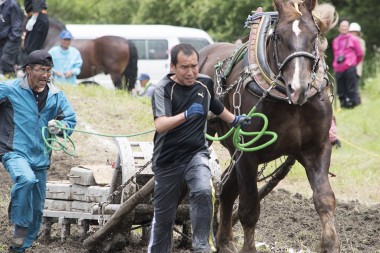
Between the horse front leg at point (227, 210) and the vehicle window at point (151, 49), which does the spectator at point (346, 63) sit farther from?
the horse front leg at point (227, 210)

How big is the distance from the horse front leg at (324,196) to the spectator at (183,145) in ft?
3.08

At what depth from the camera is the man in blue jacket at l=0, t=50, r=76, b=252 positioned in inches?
308

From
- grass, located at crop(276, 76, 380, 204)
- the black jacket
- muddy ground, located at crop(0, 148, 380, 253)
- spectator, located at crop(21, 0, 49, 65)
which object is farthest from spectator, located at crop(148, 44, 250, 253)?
the black jacket

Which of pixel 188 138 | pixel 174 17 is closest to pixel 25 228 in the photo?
pixel 188 138

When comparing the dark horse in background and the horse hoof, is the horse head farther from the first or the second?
the dark horse in background

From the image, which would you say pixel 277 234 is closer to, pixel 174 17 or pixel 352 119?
pixel 352 119

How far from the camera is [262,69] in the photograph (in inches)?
296

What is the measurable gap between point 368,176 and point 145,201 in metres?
6.16

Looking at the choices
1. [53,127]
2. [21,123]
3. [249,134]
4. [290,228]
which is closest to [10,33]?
[290,228]

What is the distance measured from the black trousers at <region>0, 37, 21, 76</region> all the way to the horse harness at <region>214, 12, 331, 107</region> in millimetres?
8582

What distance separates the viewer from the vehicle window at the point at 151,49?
2398 cm

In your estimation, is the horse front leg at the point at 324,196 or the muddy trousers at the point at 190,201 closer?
the muddy trousers at the point at 190,201

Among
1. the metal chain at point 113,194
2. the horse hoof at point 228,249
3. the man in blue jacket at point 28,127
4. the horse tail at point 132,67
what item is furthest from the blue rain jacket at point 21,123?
the horse tail at point 132,67

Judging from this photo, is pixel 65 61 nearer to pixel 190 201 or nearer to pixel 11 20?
pixel 11 20
